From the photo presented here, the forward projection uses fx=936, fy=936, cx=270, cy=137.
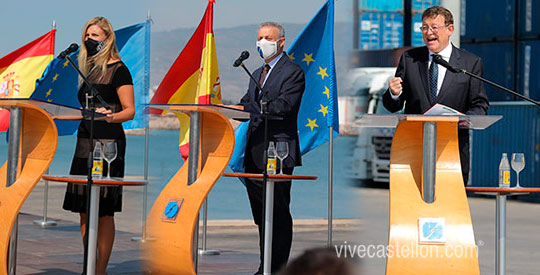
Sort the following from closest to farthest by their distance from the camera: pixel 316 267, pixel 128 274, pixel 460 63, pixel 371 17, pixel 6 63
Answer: pixel 316 267 → pixel 460 63 → pixel 128 274 → pixel 6 63 → pixel 371 17

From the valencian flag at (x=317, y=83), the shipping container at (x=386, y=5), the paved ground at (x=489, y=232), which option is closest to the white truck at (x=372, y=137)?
the paved ground at (x=489, y=232)

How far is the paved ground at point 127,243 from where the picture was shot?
7.17 metres

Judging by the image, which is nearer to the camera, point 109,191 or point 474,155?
point 109,191

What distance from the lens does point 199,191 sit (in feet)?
18.8

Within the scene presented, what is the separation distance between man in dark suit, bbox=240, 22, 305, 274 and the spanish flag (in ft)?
7.72

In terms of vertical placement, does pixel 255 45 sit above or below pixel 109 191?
above

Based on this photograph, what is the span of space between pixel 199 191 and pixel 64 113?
94 cm

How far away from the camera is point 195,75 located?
354 inches

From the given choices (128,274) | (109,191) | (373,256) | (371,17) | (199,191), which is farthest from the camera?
(371,17)

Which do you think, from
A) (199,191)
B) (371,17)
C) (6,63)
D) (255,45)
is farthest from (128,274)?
(371,17)

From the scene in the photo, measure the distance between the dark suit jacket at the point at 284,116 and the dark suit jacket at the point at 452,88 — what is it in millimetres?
1075

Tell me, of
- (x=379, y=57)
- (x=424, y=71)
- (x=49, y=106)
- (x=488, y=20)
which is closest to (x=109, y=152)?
(x=49, y=106)

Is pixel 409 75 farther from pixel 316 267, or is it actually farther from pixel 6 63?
pixel 6 63

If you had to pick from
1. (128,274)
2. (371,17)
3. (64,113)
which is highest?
(371,17)
